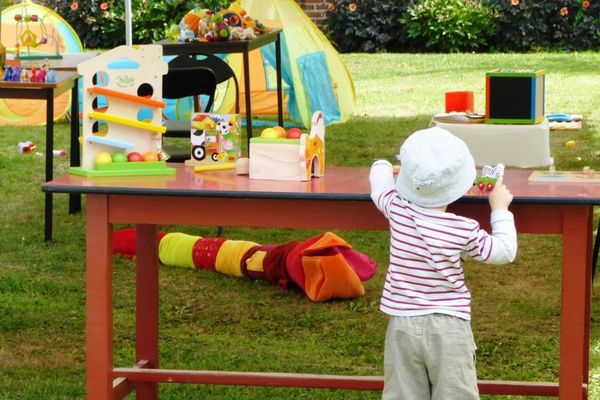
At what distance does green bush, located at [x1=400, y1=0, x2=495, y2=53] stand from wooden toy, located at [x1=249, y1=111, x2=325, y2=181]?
11632 mm

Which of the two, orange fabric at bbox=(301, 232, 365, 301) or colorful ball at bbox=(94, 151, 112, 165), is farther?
orange fabric at bbox=(301, 232, 365, 301)

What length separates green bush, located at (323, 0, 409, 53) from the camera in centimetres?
1541

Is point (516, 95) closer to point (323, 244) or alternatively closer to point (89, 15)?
point (323, 244)

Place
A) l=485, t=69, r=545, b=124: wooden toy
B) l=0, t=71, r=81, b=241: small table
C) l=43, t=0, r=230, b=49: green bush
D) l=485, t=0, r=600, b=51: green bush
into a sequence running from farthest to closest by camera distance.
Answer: l=43, t=0, r=230, b=49: green bush
l=485, t=0, r=600, b=51: green bush
l=485, t=69, r=545, b=124: wooden toy
l=0, t=71, r=81, b=241: small table

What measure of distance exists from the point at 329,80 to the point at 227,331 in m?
5.48

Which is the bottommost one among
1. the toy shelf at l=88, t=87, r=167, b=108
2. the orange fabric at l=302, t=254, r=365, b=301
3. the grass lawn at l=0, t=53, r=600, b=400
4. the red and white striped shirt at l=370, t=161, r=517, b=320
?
the grass lawn at l=0, t=53, r=600, b=400

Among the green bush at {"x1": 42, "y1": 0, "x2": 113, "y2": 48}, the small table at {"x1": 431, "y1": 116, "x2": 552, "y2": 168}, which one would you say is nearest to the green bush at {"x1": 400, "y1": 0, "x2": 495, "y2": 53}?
the green bush at {"x1": 42, "y1": 0, "x2": 113, "y2": 48}

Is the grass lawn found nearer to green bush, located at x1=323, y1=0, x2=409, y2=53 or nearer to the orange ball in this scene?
the orange ball

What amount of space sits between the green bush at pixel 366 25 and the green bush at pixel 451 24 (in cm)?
27

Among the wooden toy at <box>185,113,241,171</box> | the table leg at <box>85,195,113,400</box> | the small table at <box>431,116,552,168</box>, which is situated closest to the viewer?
the table leg at <box>85,195,113,400</box>

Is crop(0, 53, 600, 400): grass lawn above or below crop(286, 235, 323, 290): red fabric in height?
below

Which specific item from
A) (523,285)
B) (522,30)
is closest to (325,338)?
(523,285)

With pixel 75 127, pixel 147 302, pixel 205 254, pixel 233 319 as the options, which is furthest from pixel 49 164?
pixel 147 302

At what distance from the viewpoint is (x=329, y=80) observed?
1028 cm
